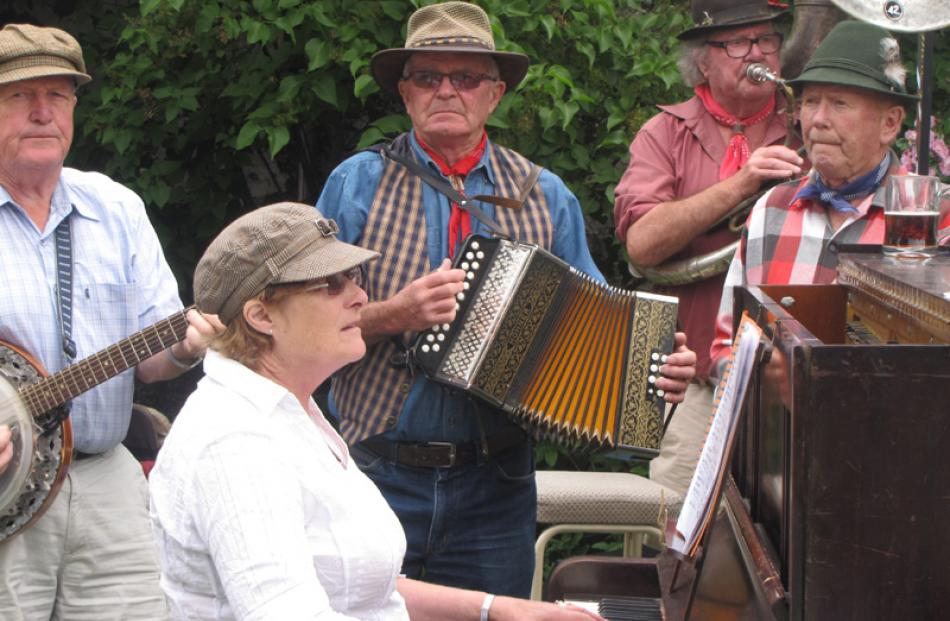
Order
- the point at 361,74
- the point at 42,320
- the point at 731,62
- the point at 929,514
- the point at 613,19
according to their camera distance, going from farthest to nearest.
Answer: the point at 613,19, the point at 361,74, the point at 731,62, the point at 42,320, the point at 929,514

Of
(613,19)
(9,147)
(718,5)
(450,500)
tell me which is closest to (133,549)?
(450,500)

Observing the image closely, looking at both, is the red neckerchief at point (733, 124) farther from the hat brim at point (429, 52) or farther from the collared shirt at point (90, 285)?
the collared shirt at point (90, 285)

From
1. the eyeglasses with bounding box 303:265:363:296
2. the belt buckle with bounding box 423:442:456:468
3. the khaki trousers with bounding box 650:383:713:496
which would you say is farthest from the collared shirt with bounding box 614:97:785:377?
the eyeglasses with bounding box 303:265:363:296

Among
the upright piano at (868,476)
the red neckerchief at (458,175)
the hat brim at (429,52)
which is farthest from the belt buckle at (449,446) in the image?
the upright piano at (868,476)

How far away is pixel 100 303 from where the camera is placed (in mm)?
3455

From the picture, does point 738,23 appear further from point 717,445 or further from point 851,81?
point 717,445

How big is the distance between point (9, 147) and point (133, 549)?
111cm

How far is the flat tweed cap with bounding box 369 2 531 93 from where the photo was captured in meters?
3.54

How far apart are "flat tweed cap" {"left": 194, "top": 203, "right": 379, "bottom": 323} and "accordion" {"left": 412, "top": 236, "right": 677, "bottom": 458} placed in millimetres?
954

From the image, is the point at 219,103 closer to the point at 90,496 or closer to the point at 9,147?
the point at 9,147

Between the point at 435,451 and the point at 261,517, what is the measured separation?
4.39 feet

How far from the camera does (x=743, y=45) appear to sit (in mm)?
4141

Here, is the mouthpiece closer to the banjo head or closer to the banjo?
the banjo

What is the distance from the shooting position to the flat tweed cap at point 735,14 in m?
4.12
